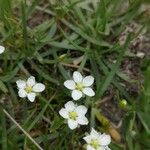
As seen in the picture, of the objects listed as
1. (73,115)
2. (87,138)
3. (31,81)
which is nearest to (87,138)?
(87,138)

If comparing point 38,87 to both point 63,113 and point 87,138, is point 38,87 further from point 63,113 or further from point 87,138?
point 87,138

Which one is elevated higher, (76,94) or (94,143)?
(76,94)

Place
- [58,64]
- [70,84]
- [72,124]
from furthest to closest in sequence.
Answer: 1. [58,64]
2. [70,84]
3. [72,124]

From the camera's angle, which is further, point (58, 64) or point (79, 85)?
point (58, 64)

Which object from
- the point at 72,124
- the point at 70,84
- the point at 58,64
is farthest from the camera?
the point at 58,64

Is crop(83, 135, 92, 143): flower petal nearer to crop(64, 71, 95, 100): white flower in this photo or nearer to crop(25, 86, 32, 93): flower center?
crop(64, 71, 95, 100): white flower

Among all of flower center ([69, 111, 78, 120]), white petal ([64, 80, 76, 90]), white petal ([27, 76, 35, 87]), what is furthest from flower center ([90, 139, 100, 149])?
white petal ([27, 76, 35, 87])
